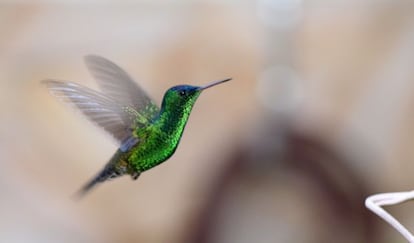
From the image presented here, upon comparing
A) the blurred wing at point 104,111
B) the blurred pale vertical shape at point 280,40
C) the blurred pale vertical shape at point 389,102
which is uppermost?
the blurred wing at point 104,111

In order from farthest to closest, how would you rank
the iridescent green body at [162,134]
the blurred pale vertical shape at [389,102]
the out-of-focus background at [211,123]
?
the blurred pale vertical shape at [389,102] → the out-of-focus background at [211,123] → the iridescent green body at [162,134]

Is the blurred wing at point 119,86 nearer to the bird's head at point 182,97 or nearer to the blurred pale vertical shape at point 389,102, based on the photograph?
the bird's head at point 182,97

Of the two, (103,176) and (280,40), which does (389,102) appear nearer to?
(280,40)

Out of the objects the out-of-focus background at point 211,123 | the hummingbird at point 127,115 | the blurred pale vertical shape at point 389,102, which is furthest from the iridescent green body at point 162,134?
the blurred pale vertical shape at point 389,102

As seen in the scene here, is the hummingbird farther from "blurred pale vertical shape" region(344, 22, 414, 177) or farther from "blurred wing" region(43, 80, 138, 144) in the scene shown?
"blurred pale vertical shape" region(344, 22, 414, 177)

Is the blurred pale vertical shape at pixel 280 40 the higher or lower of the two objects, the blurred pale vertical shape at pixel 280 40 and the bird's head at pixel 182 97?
the lower

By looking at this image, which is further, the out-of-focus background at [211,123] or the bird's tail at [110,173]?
the out-of-focus background at [211,123]

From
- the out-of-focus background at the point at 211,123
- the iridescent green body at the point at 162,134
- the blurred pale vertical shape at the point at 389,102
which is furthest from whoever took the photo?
the blurred pale vertical shape at the point at 389,102

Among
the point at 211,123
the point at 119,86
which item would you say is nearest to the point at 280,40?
the point at 119,86

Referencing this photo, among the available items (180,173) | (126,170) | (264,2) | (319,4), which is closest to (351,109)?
(319,4)
